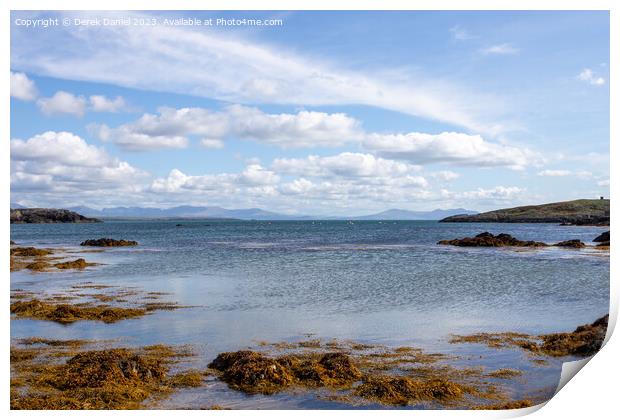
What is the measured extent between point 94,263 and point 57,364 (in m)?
36.4

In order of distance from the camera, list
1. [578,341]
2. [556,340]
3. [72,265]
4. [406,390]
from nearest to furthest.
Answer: [406,390], [578,341], [556,340], [72,265]

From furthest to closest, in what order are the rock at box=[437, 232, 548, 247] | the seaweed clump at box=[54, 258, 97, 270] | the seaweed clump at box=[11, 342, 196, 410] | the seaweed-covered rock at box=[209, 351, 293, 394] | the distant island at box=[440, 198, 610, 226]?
the distant island at box=[440, 198, 610, 226]
the rock at box=[437, 232, 548, 247]
the seaweed clump at box=[54, 258, 97, 270]
the seaweed-covered rock at box=[209, 351, 293, 394]
the seaweed clump at box=[11, 342, 196, 410]

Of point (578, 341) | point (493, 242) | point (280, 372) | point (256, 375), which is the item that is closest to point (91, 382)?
point (256, 375)

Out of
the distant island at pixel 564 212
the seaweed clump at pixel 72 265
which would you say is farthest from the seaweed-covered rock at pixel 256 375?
the distant island at pixel 564 212

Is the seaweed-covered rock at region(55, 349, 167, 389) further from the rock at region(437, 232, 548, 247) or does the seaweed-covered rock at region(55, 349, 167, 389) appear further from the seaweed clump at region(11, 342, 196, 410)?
the rock at region(437, 232, 548, 247)

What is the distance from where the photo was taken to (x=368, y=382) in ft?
46.4

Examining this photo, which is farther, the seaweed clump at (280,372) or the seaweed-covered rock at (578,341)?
the seaweed-covered rock at (578,341)

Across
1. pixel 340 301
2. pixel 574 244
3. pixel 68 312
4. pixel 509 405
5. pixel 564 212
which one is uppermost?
pixel 564 212

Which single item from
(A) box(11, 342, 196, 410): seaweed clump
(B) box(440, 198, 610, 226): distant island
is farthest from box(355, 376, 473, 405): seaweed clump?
(B) box(440, 198, 610, 226): distant island

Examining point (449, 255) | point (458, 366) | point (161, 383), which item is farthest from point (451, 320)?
point (449, 255)

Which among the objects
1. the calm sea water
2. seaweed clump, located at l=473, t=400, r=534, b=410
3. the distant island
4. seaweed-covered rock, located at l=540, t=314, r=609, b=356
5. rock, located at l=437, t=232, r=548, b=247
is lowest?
seaweed clump, located at l=473, t=400, r=534, b=410

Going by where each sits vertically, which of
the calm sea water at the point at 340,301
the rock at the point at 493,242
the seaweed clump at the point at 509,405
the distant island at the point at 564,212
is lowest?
the seaweed clump at the point at 509,405

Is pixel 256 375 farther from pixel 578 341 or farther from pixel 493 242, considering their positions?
pixel 493 242

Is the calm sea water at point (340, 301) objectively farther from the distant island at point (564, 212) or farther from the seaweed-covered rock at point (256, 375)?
the distant island at point (564, 212)
